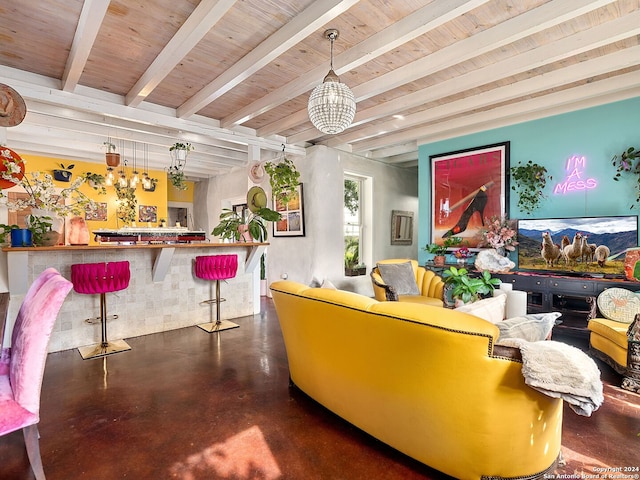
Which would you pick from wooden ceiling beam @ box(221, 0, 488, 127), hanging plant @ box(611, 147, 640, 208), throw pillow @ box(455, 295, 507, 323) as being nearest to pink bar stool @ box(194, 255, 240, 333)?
wooden ceiling beam @ box(221, 0, 488, 127)

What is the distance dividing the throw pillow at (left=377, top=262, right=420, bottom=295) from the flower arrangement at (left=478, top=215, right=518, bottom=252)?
1.12 metres

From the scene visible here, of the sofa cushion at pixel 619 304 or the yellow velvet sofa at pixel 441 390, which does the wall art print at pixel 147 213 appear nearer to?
the yellow velvet sofa at pixel 441 390

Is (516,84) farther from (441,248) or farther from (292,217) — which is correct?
(292,217)

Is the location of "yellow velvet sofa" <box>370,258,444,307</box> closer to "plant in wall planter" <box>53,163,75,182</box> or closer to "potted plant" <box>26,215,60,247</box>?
"potted plant" <box>26,215,60,247</box>

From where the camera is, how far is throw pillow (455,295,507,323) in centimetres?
160

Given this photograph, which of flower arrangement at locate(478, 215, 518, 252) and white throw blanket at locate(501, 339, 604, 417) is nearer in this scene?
white throw blanket at locate(501, 339, 604, 417)

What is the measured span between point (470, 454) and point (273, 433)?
3.53 ft

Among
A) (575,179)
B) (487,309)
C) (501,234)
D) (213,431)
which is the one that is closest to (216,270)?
(213,431)

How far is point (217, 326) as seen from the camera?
162 inches

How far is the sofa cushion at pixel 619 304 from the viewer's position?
283 cm

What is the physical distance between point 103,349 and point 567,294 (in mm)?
4883

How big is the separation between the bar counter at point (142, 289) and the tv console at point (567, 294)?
341 centimetres

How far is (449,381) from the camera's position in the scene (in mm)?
1359

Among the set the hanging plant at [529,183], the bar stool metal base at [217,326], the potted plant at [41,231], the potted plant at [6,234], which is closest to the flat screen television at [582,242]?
the hanging plant at [529,183]
